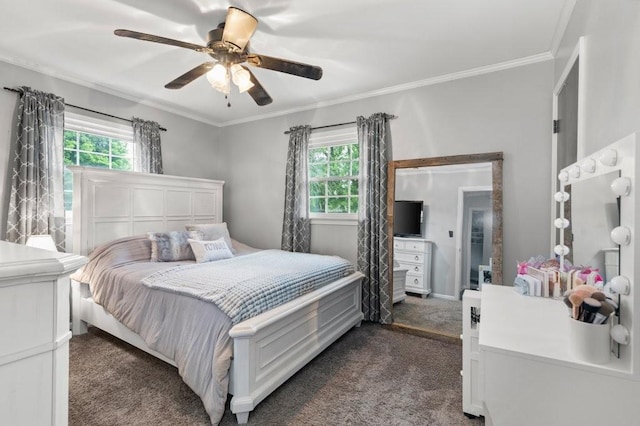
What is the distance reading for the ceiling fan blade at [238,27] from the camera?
5.69 ft

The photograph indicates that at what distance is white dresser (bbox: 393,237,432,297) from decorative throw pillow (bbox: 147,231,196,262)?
7.26ft

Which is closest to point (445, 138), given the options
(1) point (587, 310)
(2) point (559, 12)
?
(2) point (559, 12)

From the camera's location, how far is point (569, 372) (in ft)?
2.90

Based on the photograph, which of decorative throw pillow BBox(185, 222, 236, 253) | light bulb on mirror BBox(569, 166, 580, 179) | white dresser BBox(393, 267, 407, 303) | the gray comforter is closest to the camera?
light bulb on mirror BBox(569, 166, 580, 179)

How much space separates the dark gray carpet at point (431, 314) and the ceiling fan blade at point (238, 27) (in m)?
2.82

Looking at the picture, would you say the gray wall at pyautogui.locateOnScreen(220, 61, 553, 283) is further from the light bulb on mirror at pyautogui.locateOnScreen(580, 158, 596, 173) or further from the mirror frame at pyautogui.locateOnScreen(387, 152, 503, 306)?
the light bulb on mirror at pyautogui.locateOnScreen(580, 158, 596, 173)

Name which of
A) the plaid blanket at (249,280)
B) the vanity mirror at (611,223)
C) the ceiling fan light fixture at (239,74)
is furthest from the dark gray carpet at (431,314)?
the ceiling fan light fixture at (239,74)

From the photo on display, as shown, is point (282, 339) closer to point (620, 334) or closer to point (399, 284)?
point (399, 284)

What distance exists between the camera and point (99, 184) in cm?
311

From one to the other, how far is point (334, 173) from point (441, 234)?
1.47m

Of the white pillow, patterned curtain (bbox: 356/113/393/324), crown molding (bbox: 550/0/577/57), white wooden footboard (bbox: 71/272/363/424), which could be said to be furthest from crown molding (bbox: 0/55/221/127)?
crown molding (bbox: 550/0/577/57)

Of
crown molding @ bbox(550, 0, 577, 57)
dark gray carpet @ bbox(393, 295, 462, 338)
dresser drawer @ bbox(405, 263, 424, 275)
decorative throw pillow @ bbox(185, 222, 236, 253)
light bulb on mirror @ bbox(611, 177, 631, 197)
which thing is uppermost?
crown molding @ bbox(550, 0, 577, 57)

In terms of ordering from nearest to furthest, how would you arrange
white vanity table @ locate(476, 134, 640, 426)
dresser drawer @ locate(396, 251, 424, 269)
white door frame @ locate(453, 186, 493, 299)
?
white vanity table @ locate(476, 134, 640, 426)
white door frame @ locate(453, 186, 493, 299)
dresser drawer @ locate(396, 251, 424, 269)

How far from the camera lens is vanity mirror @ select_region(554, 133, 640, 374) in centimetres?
85
